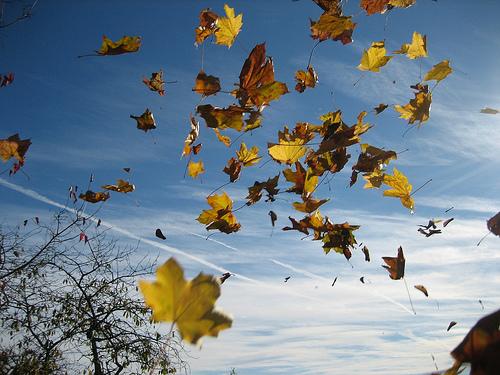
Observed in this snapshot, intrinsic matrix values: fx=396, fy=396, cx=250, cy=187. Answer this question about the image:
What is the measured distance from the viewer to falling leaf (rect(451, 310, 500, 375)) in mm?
521

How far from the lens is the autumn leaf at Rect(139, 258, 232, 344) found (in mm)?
664

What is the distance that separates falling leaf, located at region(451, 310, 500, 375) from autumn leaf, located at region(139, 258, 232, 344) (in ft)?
1.16

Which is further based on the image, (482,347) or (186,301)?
(186,301)

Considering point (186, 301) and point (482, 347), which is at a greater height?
point (186, 301)

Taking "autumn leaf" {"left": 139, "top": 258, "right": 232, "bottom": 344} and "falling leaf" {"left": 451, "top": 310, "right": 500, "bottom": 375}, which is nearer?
"falling leaf" {"left": 451, "top": 310, "right": 500, "bottom": 375}

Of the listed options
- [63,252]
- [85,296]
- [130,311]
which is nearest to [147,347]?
[130,311]

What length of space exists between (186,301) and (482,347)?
45cm

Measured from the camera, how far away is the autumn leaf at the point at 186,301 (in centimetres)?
66

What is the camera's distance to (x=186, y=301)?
68cm

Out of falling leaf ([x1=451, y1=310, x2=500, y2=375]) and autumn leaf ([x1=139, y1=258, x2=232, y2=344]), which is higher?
autumn leaf ([x1=139, y1=258, x2=232, y2=344])

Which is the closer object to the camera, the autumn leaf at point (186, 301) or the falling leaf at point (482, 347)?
the falling leaf at point (482, 347)

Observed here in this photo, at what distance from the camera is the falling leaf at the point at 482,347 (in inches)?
20.5

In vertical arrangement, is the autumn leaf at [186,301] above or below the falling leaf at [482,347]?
above

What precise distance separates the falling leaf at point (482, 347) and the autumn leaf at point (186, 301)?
0.35 metres
